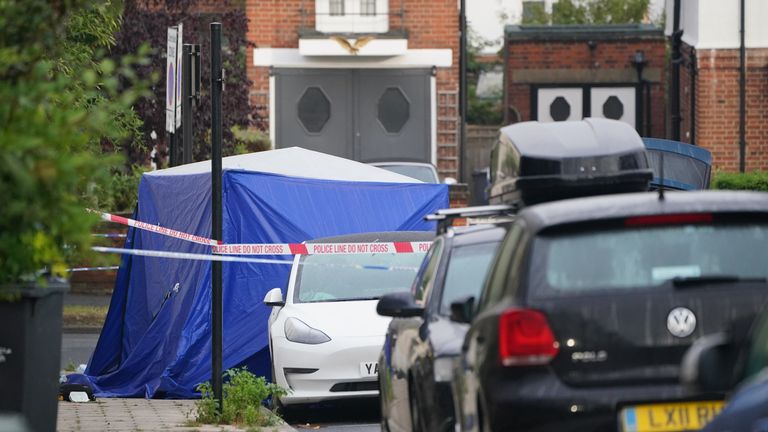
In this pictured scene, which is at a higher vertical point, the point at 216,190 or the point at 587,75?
the point at 587,75

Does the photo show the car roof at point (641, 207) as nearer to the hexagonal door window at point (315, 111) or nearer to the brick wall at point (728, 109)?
the brick wall at point (728, 109)

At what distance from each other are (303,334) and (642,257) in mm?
6666

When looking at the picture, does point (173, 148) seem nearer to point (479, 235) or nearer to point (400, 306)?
point (479, 235)

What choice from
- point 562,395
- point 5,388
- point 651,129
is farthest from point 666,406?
point 651,129

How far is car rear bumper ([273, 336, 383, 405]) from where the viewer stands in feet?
42.9

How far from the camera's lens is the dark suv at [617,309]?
6.69 meters

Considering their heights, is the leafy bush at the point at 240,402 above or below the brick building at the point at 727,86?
below

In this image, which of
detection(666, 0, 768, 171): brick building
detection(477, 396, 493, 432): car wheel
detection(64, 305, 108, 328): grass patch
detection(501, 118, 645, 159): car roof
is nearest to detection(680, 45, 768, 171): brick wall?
detection(666, 0, 768, 171): brick building

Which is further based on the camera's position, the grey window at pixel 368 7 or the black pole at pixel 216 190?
the grey window at pixel 368 7

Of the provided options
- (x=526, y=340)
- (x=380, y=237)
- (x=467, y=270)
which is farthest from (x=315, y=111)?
(x=526, y=340)

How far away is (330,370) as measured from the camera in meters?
13.1

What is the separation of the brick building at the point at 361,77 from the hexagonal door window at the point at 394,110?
2 cm

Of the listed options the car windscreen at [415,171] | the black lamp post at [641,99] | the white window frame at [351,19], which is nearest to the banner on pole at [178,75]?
the car windscreen at [415,171]

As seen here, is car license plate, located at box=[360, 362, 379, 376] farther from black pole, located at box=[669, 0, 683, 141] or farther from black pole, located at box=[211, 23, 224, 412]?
black pole, located at box=[669, 0, 683, 141]
